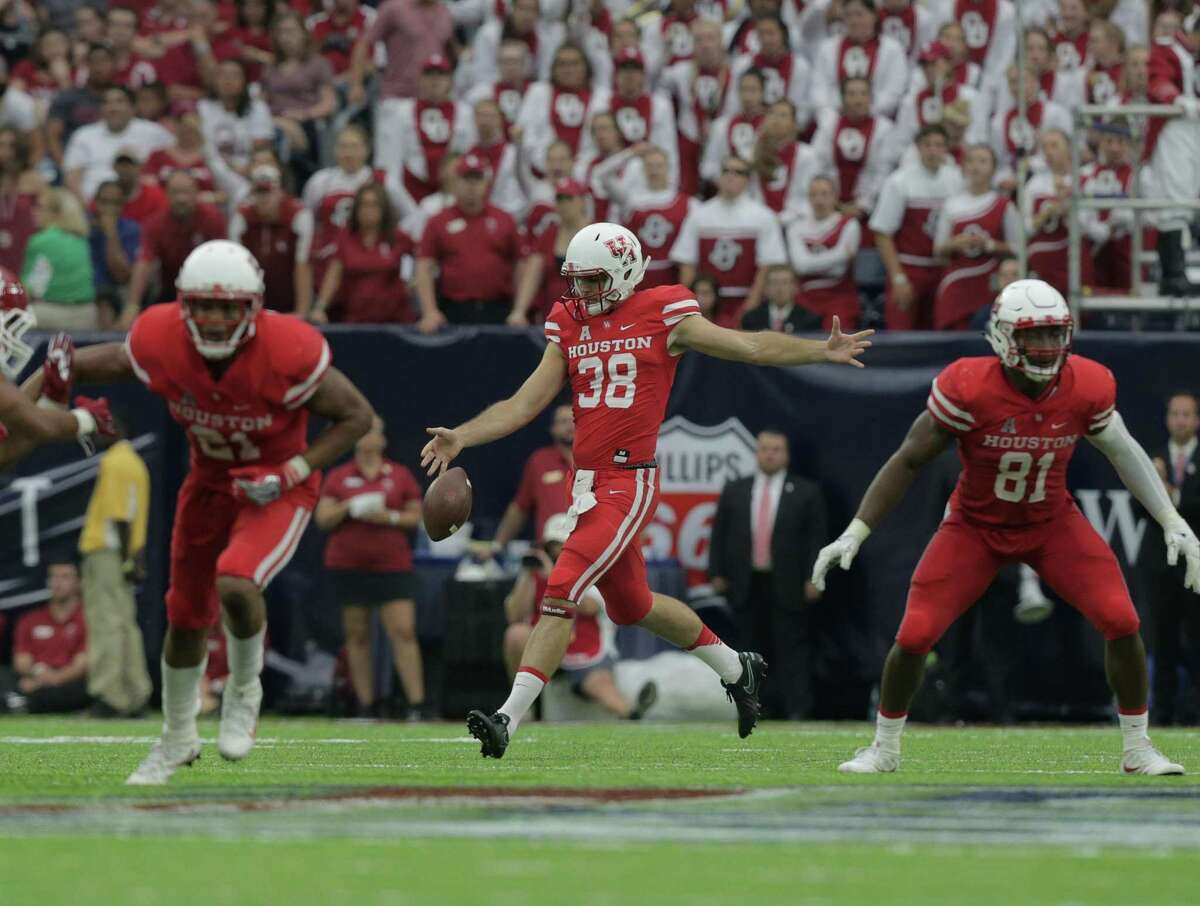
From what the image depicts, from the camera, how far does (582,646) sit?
12977mm

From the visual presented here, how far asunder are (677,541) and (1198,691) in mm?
3158

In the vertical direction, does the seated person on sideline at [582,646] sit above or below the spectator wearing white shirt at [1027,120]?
below

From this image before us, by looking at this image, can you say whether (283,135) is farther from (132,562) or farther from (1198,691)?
(1198,691)

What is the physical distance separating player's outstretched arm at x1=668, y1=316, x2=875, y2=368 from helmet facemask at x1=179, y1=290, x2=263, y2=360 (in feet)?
5.97

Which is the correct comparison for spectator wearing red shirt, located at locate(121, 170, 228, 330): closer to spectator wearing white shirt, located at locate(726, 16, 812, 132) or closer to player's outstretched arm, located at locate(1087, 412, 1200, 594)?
spectator wearing white shirt, located at locate(726, 16, 812, 132)

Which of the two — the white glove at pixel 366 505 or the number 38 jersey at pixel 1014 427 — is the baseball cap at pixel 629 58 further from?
the number 38 jersey at pixel 1014 427

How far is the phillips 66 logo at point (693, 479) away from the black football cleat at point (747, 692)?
443 centimetres

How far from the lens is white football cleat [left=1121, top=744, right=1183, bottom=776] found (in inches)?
312

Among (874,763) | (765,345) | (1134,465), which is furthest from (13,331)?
(1134,465)

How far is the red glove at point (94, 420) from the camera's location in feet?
23.7

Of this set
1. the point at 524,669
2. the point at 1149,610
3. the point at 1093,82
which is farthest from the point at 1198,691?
the point at 524,669

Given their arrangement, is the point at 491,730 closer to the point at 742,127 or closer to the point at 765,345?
the point at 765,345

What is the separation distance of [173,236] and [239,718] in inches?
295

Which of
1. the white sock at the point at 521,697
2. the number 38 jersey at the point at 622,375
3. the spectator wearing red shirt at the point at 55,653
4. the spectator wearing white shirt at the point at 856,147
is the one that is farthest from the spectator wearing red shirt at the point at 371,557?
the white sock at the point at 521,697
